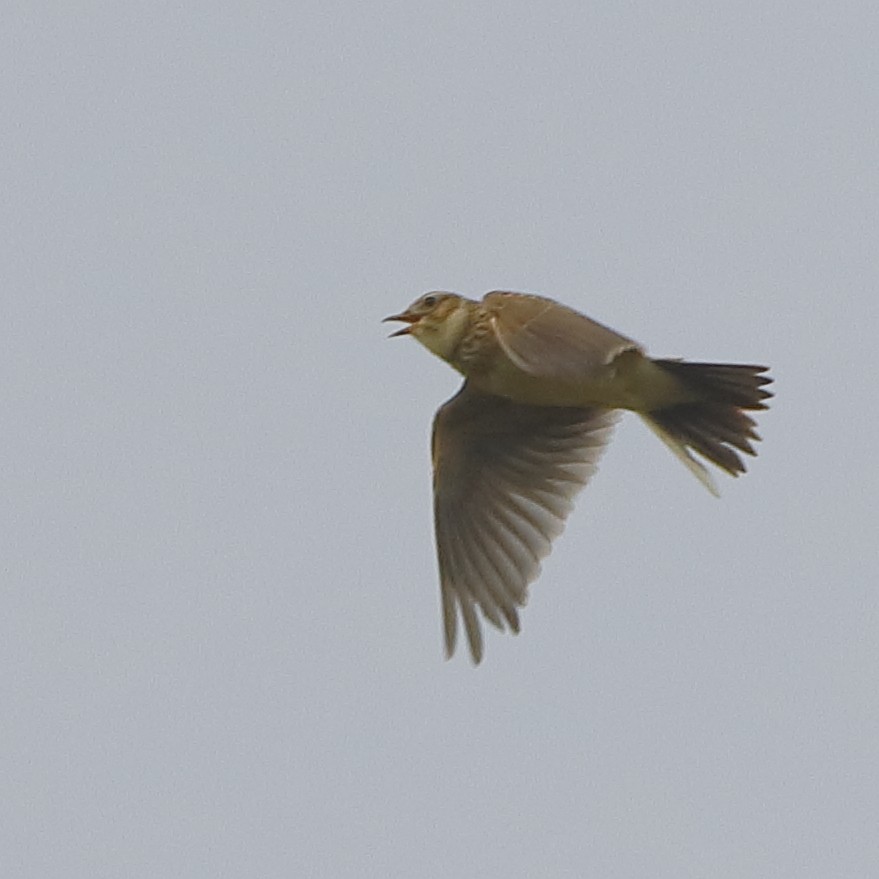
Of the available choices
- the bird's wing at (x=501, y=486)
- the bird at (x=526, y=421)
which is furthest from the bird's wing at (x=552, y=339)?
the bird's wing at (x=501, y=486)

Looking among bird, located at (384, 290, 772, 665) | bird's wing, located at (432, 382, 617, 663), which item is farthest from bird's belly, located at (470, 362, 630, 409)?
bird's wing, located at (432, 382, 617, 663)

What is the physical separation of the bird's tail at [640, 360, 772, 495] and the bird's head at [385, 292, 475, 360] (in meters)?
0.90

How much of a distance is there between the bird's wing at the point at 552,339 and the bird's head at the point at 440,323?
8.2 inches

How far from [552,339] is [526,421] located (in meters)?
1.58

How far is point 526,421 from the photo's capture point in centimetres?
1171

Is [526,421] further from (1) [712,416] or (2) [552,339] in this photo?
(2) [552,339]

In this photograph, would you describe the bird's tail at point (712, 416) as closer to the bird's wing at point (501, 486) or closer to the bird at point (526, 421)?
the bird at point (526, 421)

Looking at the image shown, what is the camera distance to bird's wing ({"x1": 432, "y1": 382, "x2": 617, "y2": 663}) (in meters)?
11.5

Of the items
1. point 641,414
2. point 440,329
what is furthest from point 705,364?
point 440,329

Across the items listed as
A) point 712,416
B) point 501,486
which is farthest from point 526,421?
point 712,416

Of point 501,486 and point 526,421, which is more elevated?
point 526,421

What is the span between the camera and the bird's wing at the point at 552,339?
10055 mm

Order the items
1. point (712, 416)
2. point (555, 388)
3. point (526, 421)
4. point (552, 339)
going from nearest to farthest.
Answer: point (552, 339)
point (555, 388)
point (712, 416)
point (526, 421)

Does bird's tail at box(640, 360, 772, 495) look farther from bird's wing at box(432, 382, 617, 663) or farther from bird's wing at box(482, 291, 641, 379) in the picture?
bird's wing at box(432, 382, 617, 663)
